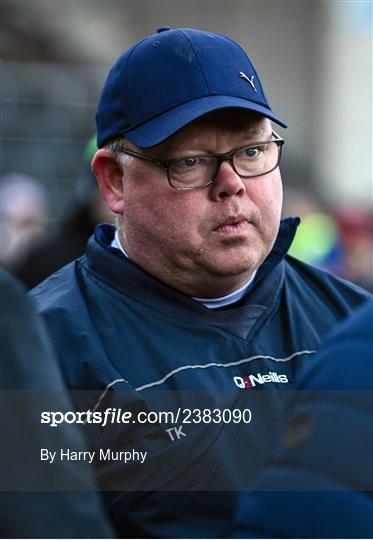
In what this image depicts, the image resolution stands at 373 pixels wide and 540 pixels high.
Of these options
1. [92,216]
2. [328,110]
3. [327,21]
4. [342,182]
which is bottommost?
[342,182]

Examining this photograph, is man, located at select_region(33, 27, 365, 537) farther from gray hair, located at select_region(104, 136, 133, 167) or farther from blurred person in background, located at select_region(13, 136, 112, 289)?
blurred person in background, located at select_region(13, 136, 112, 289)

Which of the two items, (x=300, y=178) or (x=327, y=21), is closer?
(x=300, y=178)

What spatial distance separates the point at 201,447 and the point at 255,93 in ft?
2.36

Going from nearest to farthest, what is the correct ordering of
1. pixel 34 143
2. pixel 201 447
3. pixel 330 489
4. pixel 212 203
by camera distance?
pixel 330 489 < pixel 201 447 < pixel 212 203 < pixel 34 143

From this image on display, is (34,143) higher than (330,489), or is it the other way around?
(330,489)

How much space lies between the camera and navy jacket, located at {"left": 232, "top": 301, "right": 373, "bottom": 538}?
4.03 feet

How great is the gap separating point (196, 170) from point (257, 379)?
1.38ft

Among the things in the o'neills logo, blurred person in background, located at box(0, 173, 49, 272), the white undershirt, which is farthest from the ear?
blurred person in background, located at box(0, 173, 49, 272)

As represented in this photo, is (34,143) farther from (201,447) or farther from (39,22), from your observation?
(201,447)

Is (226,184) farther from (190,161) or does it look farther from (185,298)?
(185,298)

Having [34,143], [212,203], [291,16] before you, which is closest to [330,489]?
[212,203]

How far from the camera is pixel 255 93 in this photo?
2352mm

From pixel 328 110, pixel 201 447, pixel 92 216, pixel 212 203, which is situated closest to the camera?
pixel 201 447

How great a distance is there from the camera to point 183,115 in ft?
7.43
